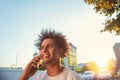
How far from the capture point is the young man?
3802 millimetres

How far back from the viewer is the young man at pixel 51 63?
3.80 metres

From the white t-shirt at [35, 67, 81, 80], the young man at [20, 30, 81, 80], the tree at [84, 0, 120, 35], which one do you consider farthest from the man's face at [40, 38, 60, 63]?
the tree at [84, 0, 120, 35]

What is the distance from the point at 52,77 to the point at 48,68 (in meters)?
0.14

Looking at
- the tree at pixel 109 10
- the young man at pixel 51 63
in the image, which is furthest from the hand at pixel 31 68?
the tree at pixel 109 10

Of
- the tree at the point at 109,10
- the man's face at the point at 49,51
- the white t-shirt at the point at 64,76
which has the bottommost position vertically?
the white t-shirt at the point at 64,76

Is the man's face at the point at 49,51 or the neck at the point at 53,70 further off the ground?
the man's face at the point at 49,51

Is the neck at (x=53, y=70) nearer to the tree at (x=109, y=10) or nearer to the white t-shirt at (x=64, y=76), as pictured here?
the white t-shirt at (x=64, y=76)

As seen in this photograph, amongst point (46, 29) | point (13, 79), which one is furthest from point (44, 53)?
point (13, 79)

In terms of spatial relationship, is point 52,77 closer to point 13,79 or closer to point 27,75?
point 27,75

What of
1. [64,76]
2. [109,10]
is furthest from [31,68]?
[109,10]

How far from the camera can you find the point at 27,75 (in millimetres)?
3838

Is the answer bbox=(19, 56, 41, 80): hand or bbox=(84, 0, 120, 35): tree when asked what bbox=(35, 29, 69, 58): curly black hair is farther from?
bbox=(84, 0, 120, 35): tree

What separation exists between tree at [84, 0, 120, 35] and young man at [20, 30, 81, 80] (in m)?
13.2

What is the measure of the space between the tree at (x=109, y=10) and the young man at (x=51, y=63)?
13213mm
